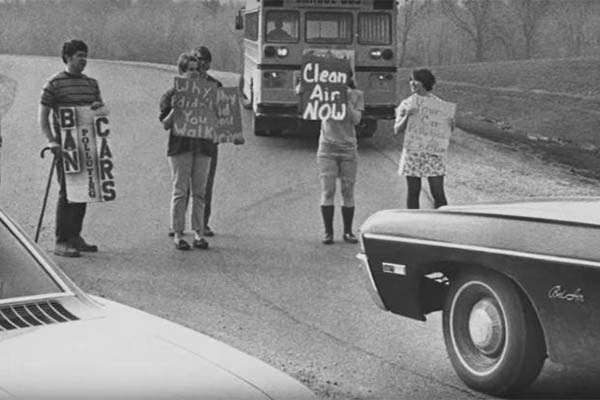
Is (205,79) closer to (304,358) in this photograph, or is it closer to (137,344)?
(304,358)

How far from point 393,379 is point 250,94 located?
58.8 feet

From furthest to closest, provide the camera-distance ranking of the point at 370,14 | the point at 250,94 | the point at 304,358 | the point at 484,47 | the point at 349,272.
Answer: the point at 484,47 → the point at 250,94 → the point at 370,14 → the point at 349,272 → the point at 304,358

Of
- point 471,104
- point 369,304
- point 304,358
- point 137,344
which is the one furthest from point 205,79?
point 471,104

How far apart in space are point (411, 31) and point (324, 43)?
1793 inches

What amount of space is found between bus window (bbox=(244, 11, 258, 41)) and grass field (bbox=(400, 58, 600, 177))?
5.16 meters

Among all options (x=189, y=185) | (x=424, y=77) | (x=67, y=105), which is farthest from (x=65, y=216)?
(x=424, y=77)

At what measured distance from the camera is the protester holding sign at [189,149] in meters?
11.9

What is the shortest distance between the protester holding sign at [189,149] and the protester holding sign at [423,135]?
182 centimetres

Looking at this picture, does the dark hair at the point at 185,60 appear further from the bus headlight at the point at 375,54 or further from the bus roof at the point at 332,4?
the bus headlight at the point at 375,54

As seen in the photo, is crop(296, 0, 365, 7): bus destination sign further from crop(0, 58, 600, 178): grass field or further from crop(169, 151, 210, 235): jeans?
crop(169, 151, 210, 235): jeans

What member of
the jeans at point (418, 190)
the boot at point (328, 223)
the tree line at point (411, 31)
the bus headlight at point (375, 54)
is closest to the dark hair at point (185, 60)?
the boot at point (328, 223)

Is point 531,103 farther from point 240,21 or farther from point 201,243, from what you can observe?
point 201,243

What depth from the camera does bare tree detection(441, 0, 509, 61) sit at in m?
62.2

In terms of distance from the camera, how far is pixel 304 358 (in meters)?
7.80
